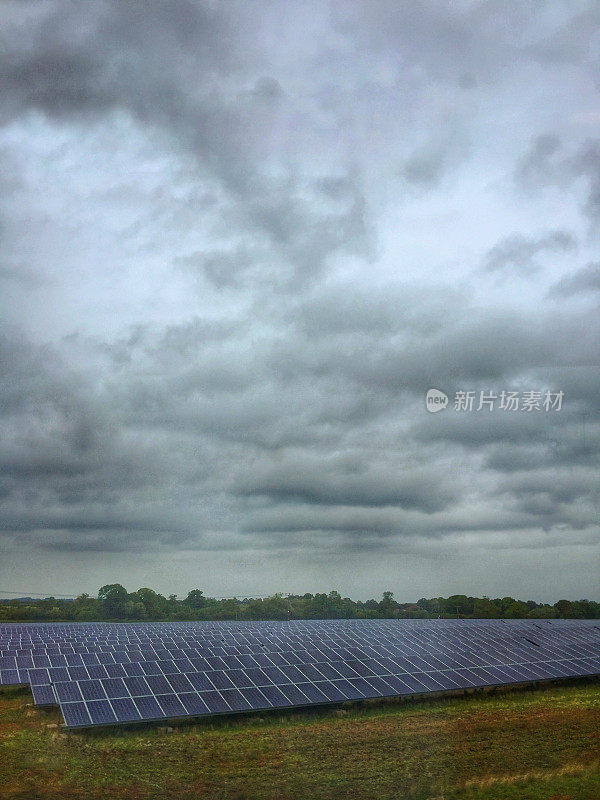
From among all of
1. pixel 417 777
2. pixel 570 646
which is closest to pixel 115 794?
pixel 417 777

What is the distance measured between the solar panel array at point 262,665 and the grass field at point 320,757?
0.51 metres

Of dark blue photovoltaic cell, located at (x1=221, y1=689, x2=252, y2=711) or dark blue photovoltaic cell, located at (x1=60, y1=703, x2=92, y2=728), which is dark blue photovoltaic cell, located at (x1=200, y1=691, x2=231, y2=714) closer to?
dark blue photovoltaic cell, located at (x1=221, y1=689, x2=252, y2=711)

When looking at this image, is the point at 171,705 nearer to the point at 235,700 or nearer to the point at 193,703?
the point at 193,703

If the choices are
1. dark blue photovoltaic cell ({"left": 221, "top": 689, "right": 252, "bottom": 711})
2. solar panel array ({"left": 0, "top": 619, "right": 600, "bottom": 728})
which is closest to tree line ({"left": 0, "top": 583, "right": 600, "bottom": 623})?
solar panel array ({"left": 0, "top": 619, "right": 600, "bottom": 728})

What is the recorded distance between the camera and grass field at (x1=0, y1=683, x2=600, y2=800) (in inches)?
335

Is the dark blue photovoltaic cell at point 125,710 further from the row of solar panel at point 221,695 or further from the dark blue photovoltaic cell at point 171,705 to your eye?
the dark blue photovoltaic cell at point 171,705

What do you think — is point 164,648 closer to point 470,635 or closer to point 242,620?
point 470,635

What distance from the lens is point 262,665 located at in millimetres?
16047

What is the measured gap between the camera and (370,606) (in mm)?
30047

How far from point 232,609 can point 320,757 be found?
25448 mm

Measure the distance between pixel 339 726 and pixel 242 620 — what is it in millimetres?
21658

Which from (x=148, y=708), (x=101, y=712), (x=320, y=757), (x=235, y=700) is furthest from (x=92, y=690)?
(x=320, y=757)

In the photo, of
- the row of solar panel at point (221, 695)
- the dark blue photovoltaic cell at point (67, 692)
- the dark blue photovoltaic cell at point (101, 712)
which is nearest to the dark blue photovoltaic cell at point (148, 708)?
the row of solar panel at point (221, 695)

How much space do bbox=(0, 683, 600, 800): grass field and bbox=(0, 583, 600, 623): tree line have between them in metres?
15.8
